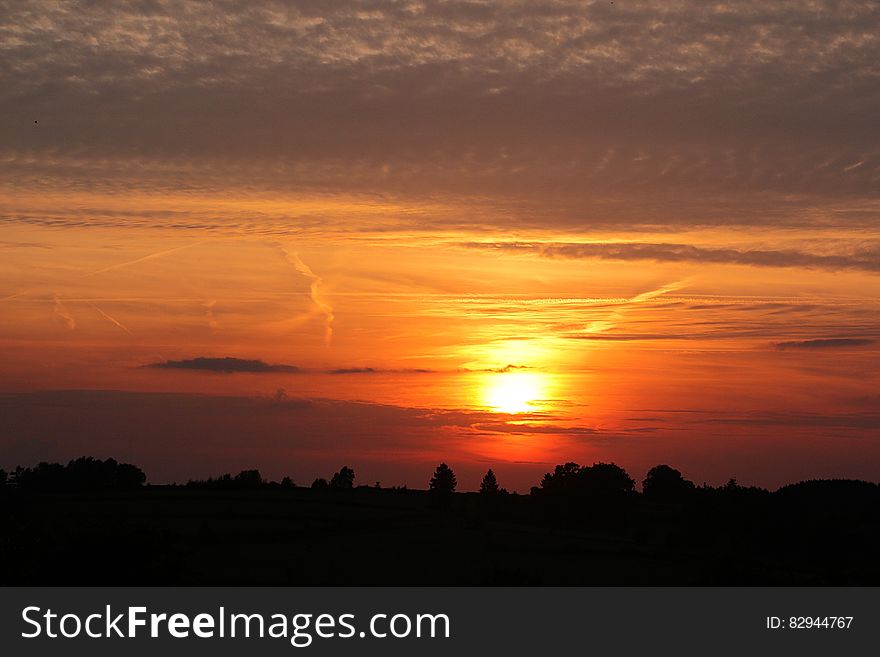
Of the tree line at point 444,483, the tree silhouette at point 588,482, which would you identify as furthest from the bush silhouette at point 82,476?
the tree silhouette at point 588,482

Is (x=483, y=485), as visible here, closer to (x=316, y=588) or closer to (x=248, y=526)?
(x=248, y=526)

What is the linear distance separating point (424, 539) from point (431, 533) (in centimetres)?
613

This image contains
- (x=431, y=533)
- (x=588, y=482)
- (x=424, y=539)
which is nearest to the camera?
(x=424, y=539)

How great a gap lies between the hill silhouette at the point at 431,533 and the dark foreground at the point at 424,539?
0.20 m

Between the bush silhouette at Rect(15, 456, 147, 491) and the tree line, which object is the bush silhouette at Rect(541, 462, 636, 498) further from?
the bush silhouette at Rect(15, 456, 147, 491)

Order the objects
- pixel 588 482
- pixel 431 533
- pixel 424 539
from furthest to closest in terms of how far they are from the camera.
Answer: pixel 588 482, pixel 431 533, pixel 424 539

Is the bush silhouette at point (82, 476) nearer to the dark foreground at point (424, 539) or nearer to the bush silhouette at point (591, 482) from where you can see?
the dark foreground at point (424, 539)

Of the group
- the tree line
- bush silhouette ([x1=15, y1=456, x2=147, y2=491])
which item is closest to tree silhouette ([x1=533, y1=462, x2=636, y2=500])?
the tree line

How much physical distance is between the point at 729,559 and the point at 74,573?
5260 cm

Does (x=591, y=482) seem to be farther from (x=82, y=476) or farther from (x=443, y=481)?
(x=82, y=476)

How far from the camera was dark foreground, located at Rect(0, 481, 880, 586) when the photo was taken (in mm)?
67625

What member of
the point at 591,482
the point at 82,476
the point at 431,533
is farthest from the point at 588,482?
the point at 82,476

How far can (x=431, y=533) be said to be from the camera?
4264 inches

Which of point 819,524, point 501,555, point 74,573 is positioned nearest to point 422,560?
point 501,555
